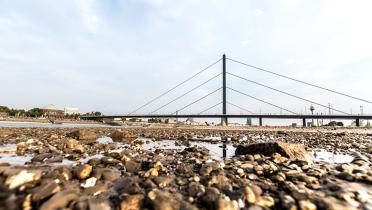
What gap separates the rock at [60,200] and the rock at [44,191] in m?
0.21

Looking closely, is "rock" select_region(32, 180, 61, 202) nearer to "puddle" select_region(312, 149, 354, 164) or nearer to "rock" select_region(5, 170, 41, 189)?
"rock" select_region(5, 170, 41, 189)

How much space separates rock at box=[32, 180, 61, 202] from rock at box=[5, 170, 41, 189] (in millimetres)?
506

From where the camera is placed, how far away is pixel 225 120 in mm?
77875

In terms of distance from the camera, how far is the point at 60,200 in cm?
423

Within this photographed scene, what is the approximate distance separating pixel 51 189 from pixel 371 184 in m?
6.26

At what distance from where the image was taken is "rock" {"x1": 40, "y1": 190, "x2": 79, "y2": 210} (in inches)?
159

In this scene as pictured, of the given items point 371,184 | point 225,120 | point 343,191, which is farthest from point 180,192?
point 225,120

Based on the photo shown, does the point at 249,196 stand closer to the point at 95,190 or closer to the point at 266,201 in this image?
the point at 266,201

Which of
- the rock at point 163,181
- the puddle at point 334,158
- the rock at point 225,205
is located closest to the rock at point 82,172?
the rock at point 163,181

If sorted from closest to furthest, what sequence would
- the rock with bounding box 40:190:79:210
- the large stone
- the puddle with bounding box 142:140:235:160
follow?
the rock with bounding box 40:190:79:210, the large stone, the puddle with bounding box 142:140:235:160

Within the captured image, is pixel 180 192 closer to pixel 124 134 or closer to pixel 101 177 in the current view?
pixel 101 177

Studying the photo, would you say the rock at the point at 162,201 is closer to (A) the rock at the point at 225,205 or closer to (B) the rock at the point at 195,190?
(B) the rock at the point at 195,190

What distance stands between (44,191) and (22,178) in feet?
2.95

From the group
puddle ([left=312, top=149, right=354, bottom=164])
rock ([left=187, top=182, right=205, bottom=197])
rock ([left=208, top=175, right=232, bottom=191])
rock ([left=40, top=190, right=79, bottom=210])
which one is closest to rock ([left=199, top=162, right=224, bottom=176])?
rock ([left=208, top=175, right=232, bottom=191])
